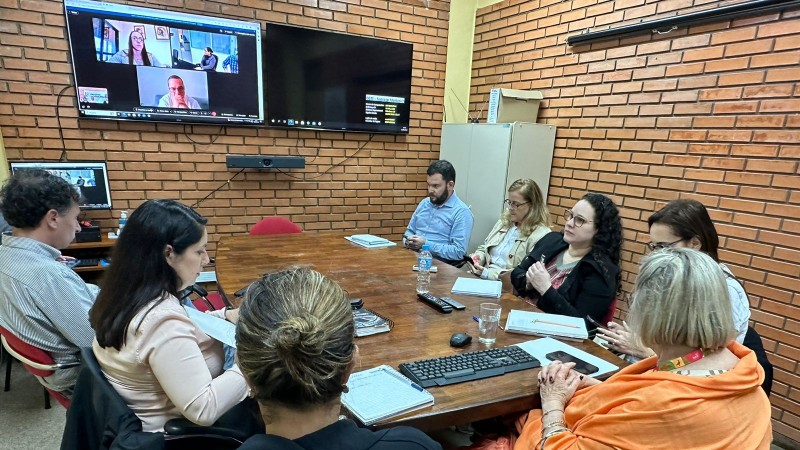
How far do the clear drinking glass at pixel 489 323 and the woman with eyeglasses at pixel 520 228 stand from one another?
1137 millimetres

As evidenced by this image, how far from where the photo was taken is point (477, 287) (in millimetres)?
2100

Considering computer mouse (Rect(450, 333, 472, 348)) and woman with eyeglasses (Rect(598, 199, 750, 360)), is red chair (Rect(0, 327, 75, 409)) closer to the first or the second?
computer mouse (Rect(450, 333, 472, 348))

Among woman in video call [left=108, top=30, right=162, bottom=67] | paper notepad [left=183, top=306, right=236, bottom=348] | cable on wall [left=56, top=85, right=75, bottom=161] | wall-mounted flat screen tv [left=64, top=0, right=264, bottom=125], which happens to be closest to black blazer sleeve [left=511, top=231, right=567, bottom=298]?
paper notepad [left=183, top=306, right=236, bottom=348]

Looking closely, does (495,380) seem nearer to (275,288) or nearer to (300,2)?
(275,288)

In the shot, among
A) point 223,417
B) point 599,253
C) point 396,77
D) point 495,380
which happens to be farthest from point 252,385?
point 396,77

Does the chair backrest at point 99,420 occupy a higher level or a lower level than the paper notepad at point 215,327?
lower

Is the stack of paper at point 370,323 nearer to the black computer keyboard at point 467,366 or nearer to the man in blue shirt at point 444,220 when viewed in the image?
the black computer keyboard at point 467,366

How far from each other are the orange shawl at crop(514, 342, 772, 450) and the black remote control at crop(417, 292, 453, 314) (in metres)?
0.78

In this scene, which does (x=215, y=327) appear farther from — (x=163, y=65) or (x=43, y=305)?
(x=163, y=65)

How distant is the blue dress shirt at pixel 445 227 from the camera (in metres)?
3.10

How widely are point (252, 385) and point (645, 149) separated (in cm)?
297

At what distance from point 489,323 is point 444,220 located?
178cm

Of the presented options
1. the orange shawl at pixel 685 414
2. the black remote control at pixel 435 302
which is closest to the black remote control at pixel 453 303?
the black remote control at pixel 435 302

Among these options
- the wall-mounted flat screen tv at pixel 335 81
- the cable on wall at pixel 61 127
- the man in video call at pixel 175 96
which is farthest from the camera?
the wall-mounted flat screen tv at pixel 335 81
